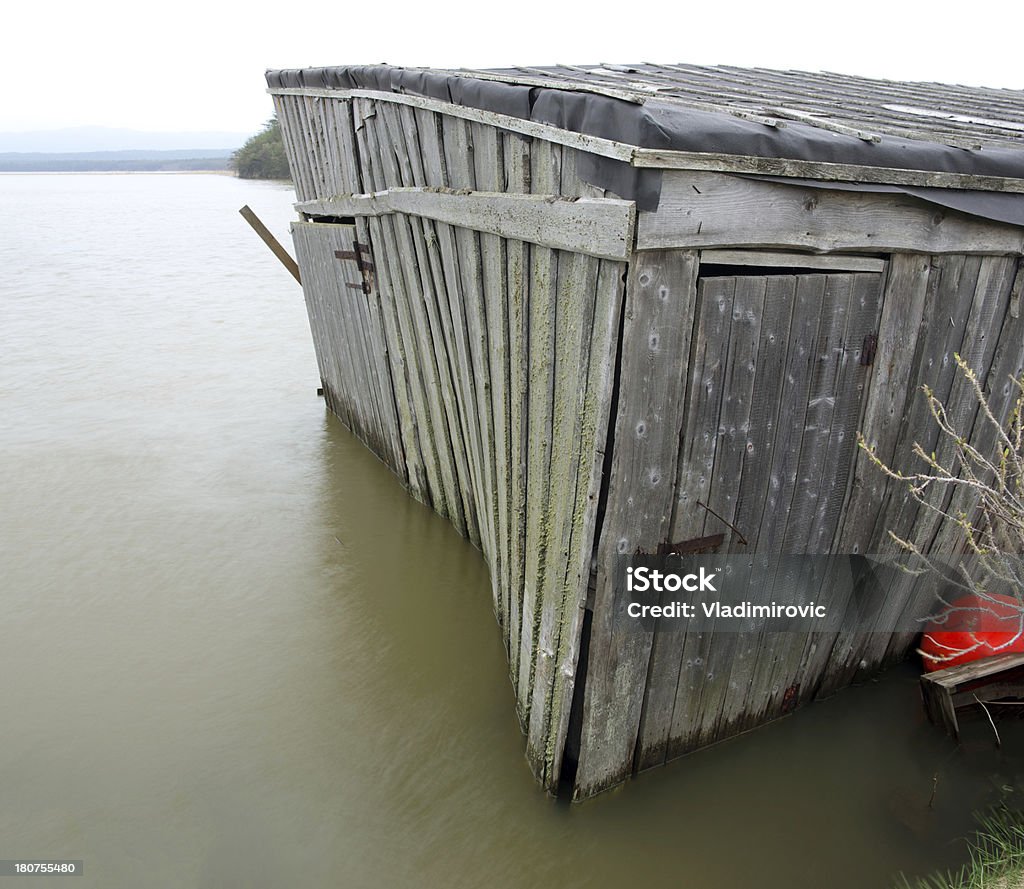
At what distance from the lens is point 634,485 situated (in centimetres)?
290

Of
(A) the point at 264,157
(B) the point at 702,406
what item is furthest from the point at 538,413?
(A) the point at 264,157

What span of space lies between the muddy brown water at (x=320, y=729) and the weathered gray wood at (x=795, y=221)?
2258mm

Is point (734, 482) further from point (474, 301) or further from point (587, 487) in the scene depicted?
point (474, 301)

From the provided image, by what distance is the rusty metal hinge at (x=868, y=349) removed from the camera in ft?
10.2

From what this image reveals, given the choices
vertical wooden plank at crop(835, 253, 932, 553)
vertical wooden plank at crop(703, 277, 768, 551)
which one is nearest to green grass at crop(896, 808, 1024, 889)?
vertical wooden plank at crop(835, 253, 932, 553)

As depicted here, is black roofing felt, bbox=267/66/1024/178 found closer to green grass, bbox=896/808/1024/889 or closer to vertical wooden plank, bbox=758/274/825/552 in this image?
vertical wooden plank, bbox=758/274/825/552

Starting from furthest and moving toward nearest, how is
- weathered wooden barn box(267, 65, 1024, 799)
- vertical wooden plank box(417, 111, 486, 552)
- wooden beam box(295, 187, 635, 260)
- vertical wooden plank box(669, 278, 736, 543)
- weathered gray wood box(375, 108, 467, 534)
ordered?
1. weathered gray wood box(375, 108, 467, 534)
2. vertical wooden plank box(417, 111, 486, 552)
3. vertical wooden plank box(669, 278, 736, 543)
4. weathered wooden barn box(267, 65, 1024, 799)
5. wooden beam box(295, 187, 635, 260)

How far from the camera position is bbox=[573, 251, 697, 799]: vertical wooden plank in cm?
263

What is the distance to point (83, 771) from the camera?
3.78 meters

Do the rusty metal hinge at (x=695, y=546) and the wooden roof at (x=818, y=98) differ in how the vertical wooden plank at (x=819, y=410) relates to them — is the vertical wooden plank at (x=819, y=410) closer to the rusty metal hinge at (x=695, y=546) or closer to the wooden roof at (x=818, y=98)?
the rusty metal hinge at (x=695, y=546)

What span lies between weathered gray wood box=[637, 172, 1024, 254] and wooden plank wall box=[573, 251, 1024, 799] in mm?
87

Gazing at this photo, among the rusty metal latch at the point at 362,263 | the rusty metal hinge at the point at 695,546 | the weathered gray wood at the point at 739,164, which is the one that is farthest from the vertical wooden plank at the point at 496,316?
the rusty metal latch at the point at 362,263

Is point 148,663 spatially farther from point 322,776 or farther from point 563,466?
point 563,466

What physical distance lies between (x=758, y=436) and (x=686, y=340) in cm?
57
